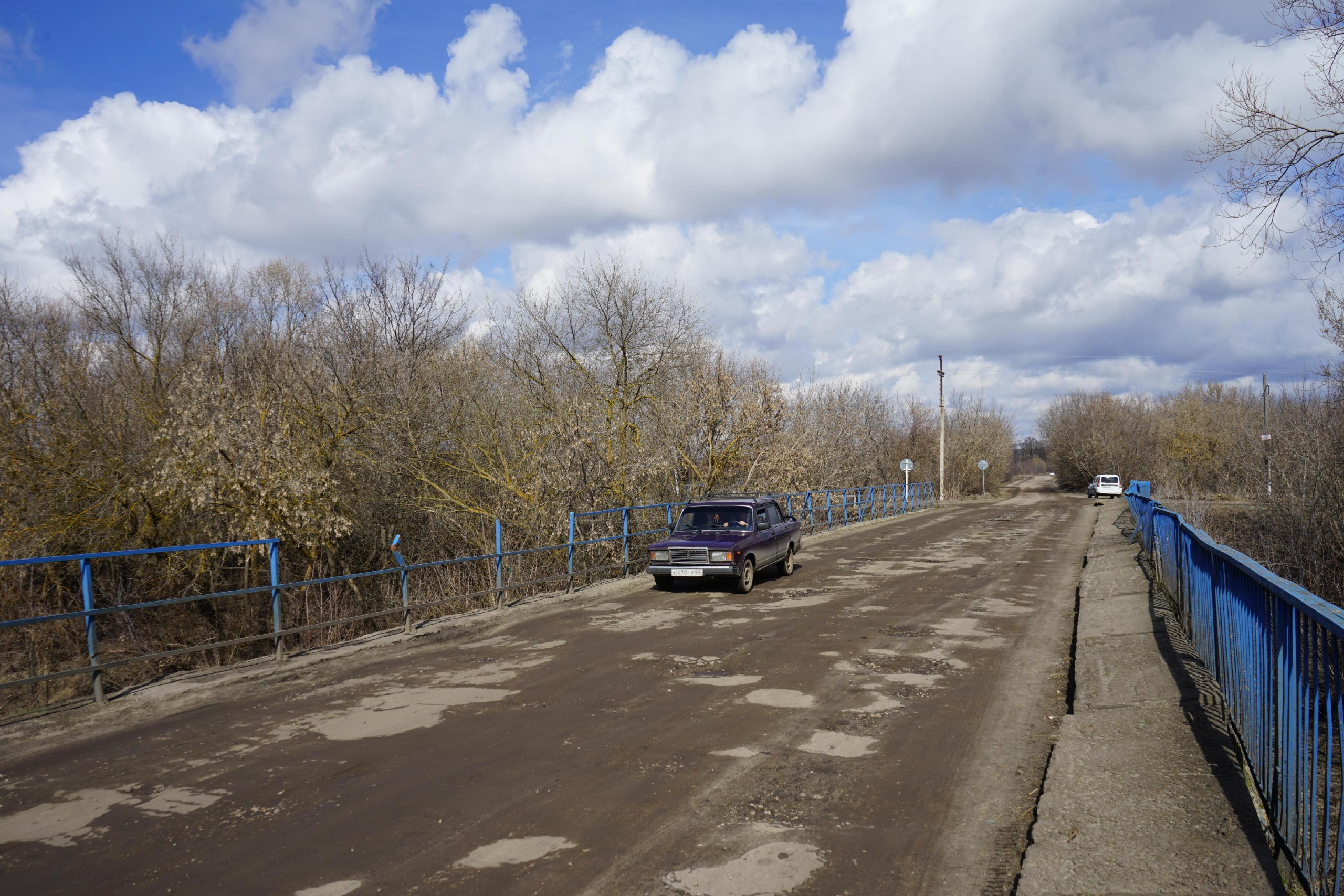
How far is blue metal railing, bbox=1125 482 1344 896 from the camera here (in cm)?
344

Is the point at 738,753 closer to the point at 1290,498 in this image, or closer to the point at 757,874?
the point at 757,874

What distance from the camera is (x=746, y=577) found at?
14133 mm

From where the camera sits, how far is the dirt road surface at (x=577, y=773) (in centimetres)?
425

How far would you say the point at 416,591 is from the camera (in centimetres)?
1803

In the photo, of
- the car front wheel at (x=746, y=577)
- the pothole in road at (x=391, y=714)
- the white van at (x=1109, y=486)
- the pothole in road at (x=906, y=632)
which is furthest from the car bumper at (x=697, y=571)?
the white van at (x=1109, y=486)

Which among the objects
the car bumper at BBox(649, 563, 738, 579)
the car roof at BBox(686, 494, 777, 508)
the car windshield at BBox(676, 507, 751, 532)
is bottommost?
the car bumper at BBox(649, 563, 738, 579)

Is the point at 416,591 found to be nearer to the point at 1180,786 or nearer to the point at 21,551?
the point at 21,551

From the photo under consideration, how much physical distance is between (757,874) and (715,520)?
36.4ft

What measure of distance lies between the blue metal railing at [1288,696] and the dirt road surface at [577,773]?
4.23 feet

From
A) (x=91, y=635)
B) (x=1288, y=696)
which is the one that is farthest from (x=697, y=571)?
(x=1288, y=696)

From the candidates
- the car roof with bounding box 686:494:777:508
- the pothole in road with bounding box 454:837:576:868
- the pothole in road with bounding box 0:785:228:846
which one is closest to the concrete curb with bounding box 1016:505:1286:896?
the pothole in road with bounding box 454:837:576:868

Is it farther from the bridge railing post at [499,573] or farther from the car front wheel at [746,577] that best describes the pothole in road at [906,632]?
the bridge railing post at [499,573]

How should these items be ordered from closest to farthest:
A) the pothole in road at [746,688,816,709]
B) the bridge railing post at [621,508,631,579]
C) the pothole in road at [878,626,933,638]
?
1. the pothole in road at [746,688,816,709]
2. the pothole in road at [878,626,933,638]
3. the bridge railing post at [621,508,631,579]

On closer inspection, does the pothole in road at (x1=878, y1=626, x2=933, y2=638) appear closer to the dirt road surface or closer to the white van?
the dirt road surface
